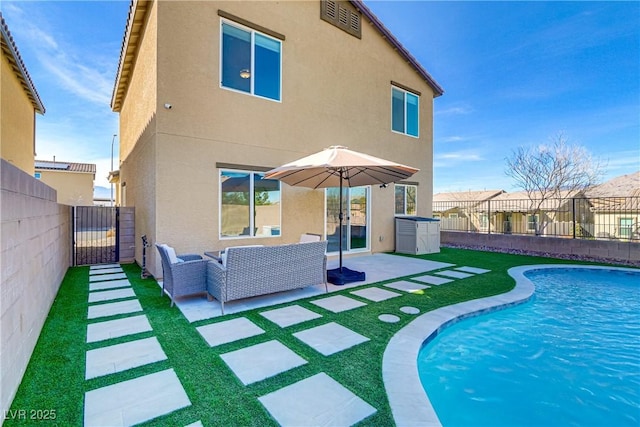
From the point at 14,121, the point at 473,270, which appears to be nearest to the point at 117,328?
the point at 473,270

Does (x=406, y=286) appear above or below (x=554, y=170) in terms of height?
below

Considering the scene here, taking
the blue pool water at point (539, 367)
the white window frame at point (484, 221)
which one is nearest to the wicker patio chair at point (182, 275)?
the blue pool water at point (539, 367)

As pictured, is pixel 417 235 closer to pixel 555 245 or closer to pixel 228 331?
pixel 555 245

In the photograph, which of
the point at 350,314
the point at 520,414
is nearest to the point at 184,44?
the point at 350,314

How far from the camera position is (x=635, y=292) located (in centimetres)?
658

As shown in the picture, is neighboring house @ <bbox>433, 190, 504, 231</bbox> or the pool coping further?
neighboring house @ <bbox>433, 190, 504, 231</bbox>

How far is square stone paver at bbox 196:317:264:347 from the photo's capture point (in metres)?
3.73

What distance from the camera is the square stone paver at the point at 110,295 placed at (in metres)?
5.37

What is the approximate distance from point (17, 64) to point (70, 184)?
68.0 ft

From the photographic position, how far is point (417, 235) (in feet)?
35.1

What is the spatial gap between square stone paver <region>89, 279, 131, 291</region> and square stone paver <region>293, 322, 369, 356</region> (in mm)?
4680

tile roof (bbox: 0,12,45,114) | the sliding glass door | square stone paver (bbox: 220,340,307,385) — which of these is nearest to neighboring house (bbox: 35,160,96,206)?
tile roof (bbox: 0,12,45,114)

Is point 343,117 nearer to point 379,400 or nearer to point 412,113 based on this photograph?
point 412,113

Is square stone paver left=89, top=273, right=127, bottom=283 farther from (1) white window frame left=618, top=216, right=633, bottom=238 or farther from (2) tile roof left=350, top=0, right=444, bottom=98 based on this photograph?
(1) white window frame left=618, top=216, right=633, bottom=238
